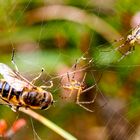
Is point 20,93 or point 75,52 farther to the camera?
point 75,52

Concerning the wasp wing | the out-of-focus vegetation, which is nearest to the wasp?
the wasp wing

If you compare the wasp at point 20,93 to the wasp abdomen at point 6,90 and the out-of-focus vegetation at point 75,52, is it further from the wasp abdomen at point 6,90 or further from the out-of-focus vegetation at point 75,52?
the out-of-focus vegetation at point 75,52

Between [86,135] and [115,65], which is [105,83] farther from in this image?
[86,135]

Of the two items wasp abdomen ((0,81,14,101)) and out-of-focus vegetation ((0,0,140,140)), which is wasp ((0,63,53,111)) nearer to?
wasp abdomen ((0,81,14,101))

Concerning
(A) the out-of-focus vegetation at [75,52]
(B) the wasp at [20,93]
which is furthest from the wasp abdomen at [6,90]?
(A) the out-of-focus vegetation at [75,52]

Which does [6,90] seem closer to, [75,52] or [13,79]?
[13,79]

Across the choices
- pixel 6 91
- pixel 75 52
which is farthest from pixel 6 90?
pixel 75 52
